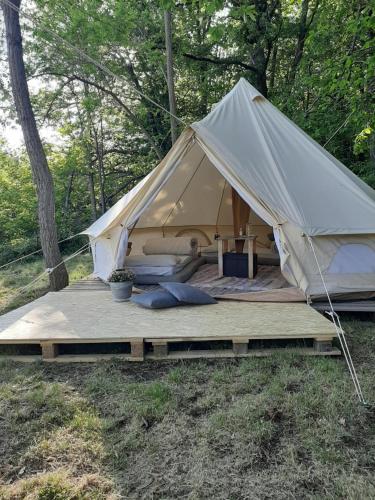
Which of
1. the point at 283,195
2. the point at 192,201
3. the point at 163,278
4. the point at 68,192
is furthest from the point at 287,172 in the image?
the point at 68,192

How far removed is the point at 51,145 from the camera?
11383mm

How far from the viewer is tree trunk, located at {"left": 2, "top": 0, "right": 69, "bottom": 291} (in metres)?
4.70

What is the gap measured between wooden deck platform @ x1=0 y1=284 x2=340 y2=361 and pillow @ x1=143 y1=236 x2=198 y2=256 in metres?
1.77

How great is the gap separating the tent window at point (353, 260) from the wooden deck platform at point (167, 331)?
0.53m

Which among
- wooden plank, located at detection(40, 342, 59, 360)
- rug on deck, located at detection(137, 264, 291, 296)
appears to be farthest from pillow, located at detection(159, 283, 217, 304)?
wooden plank, located at detection(40, 342, 59, 360)

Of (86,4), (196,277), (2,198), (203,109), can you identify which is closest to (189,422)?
(196,277)

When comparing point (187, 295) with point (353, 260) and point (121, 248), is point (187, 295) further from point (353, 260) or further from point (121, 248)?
point (353, 260)

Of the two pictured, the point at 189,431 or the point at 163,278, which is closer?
the point at 189,431

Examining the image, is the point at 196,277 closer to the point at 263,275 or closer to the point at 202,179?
the point at 263,275

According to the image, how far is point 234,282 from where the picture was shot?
15.0 ft

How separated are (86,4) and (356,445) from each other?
8.22m

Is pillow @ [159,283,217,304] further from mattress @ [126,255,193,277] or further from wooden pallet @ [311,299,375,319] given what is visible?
wooden pallet @ [311,299,375,319]

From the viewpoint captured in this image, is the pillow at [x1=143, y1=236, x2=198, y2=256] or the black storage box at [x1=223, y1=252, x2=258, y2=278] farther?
the pillow at [x1=143, y1=236, x2=198, y2=256]

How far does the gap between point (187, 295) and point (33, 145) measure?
10.7 feet
